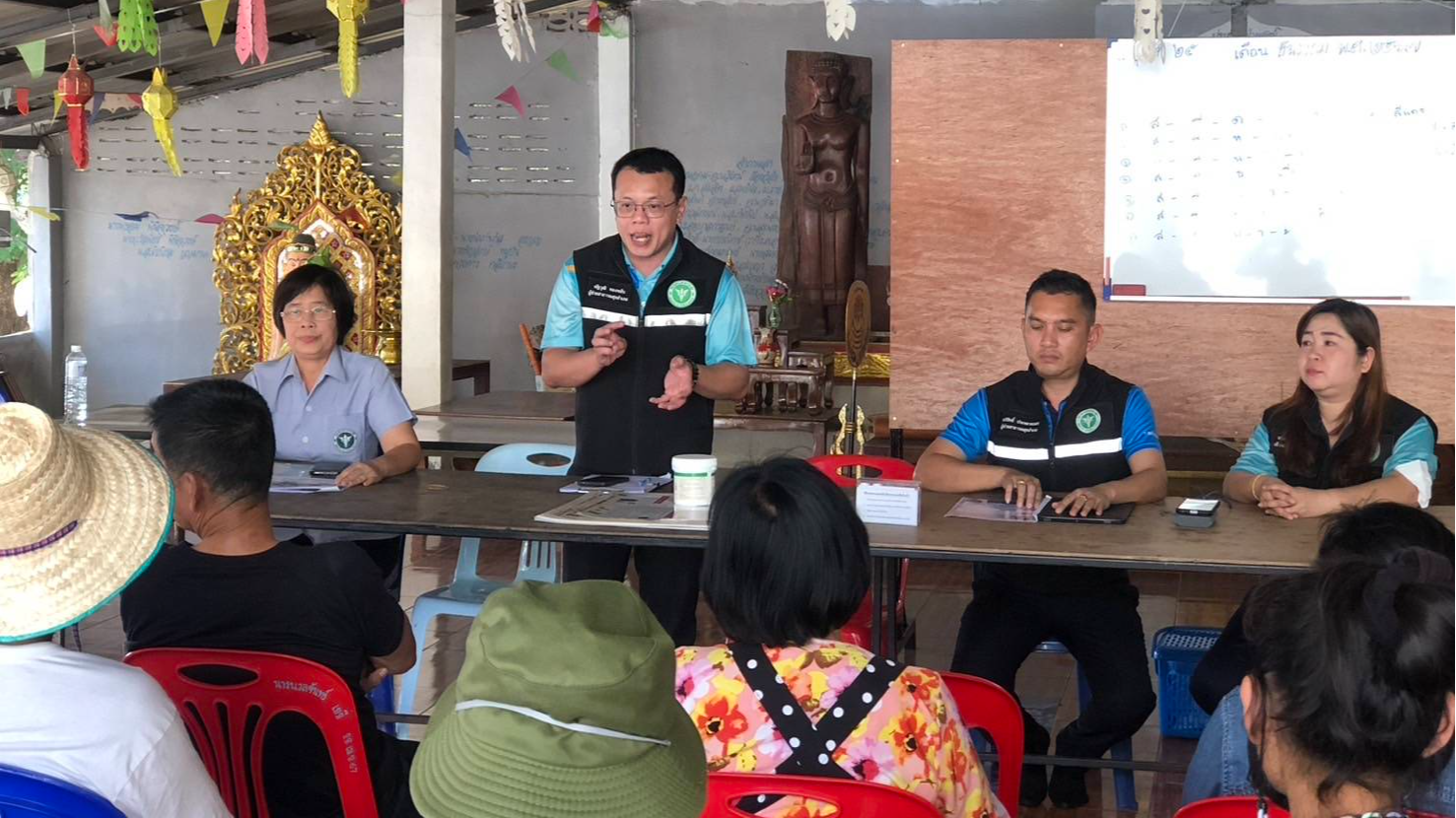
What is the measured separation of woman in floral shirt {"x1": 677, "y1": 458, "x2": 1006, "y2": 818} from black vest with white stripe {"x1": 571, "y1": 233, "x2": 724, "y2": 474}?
1559mm

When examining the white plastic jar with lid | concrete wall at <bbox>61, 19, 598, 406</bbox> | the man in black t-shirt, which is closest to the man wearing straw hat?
the man in black t-shirt

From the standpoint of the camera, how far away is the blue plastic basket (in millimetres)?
3582

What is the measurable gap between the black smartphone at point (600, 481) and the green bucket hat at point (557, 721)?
2.08 metres

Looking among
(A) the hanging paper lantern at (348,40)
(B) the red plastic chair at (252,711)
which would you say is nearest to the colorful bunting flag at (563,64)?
(A) the hanging paper lantern at (348,40)

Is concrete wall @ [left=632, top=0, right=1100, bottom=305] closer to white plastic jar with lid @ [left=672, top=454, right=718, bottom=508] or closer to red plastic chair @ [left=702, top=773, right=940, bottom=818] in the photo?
white plastic jar with lid @ [left=672, top=454, right=718, bottom=508]

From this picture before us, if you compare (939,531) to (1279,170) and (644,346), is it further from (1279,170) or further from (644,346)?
(1279,170)

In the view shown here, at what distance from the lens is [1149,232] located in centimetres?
467

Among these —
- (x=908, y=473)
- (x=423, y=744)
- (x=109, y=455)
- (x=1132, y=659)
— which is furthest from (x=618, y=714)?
(x=908, y=473)

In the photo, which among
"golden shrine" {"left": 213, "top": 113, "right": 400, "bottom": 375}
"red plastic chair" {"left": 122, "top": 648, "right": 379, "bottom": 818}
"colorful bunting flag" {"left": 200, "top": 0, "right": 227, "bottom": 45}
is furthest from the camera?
"golden shrine" {"left": 213, "top": 113, "right": 400, "bottom": 375}

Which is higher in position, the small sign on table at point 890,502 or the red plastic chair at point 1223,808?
the small sign on table at point 890,502

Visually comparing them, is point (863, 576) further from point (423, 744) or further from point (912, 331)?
point (912, 331)

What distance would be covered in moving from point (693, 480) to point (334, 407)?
41.2 inches

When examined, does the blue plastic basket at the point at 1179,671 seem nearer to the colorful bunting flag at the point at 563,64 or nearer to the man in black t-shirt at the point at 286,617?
the man in black t-shirt at the point at 286,617

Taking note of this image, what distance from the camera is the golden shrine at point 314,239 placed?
29.3ft
